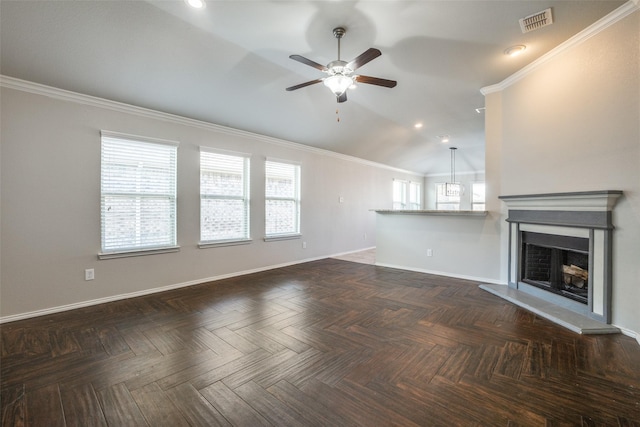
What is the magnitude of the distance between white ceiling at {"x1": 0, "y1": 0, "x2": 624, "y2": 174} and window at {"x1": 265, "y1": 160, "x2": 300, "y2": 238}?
4.03 ft

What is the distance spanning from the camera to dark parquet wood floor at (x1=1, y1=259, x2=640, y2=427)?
1596mm

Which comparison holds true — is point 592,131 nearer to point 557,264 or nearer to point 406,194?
point 557,264

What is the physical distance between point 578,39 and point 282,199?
4546mm

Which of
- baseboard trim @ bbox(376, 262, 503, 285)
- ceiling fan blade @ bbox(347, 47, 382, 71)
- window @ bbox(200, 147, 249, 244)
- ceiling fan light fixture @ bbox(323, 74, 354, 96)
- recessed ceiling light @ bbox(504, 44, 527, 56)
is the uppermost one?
recessed ceiling light @ bbox(504, 44, 527, 56)

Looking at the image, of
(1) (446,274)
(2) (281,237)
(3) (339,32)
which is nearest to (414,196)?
(1) (446,274)

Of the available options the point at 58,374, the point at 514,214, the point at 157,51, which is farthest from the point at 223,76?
the point at 514,214

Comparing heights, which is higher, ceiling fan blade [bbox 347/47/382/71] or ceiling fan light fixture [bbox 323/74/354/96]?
ceiling fan blade [bbox 347/47/382/71]

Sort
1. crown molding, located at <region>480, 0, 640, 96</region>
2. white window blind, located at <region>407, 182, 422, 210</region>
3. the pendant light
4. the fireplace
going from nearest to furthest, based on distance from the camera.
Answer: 1. crown molding, located at <region>480, 0, 640, 96</region>
2. the fireplace
3. the pendant light
4. white window blind, located at <region>407, 182, 422, 210</region>

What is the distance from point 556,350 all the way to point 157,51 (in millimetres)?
4583

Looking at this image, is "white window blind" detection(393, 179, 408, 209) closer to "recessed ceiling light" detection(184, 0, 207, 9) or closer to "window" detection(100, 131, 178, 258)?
"window" detection(100, 131, 178, 258)

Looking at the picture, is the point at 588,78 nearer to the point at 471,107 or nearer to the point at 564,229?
the point at 564,229

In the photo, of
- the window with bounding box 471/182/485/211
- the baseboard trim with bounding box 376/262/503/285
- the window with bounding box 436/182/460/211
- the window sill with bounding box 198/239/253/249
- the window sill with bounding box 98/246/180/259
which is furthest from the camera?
the window with bounding box 436/182/460/211

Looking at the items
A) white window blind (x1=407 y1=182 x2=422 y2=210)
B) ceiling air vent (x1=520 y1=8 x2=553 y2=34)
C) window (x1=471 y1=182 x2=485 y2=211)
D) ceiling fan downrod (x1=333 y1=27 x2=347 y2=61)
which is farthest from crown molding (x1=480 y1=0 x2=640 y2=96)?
window (x1=471 y1=182 x2=485 y2=211)

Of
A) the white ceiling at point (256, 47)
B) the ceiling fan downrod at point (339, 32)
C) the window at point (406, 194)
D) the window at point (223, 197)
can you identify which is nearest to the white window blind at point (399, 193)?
the window at point (406, 194)
